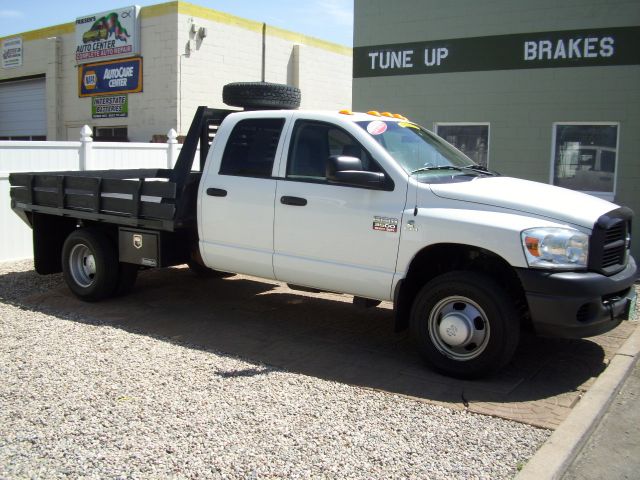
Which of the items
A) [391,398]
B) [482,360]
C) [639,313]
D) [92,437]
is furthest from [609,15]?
[92,437]

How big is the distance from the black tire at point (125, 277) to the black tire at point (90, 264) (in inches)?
3.0

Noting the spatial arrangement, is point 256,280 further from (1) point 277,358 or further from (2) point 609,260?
(2) point 609,260

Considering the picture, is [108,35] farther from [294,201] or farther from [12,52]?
[294,201]

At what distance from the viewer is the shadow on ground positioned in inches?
203

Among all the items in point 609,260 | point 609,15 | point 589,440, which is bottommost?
point 589,440

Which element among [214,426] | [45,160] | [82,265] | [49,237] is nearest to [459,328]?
[214,426]

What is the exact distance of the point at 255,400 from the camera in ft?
15.8

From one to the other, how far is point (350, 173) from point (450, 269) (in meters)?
1.19

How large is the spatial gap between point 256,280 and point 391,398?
4.26 metres

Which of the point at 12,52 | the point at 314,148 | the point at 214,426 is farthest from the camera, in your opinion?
the point at 12,52

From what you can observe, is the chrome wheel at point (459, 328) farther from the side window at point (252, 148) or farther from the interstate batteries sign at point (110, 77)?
the interstate batteries sign at point (110, 77)

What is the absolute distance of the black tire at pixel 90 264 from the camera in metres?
7.56

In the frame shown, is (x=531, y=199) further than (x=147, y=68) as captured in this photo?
No

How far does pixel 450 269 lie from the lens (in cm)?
573
